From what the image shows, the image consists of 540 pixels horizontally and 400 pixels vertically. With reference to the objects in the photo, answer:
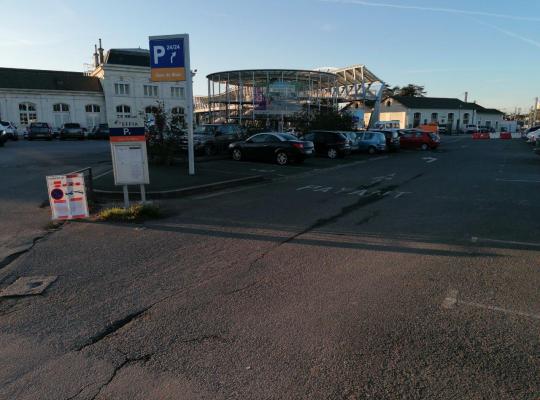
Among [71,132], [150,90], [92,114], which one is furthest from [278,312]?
[150,90]

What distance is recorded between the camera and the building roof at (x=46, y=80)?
5569 centimetres

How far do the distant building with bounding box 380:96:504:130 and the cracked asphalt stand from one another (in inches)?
3547

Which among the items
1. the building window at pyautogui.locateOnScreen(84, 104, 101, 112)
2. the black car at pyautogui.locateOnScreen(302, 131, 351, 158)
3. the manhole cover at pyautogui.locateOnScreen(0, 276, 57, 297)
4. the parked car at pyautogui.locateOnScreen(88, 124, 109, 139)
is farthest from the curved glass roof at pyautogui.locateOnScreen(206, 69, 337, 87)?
the manhole cover at pyautogui.locateOnScreen(0, 276, 57, 297)

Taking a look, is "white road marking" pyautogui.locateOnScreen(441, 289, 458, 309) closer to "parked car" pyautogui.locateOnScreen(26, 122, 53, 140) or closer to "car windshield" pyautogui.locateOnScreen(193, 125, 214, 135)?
"car windshield" pyautogui.locateOnScreen(193, 125, 214, 135)

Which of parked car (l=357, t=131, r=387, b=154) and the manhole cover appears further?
parked car (l=357, t=131, r=387, b=154)

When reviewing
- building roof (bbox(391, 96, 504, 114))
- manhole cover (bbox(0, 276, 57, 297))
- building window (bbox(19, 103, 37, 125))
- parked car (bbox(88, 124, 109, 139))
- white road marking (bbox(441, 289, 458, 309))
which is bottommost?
manhole cover (bbox(0, 276, 57, 297))

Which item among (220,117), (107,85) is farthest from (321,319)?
(107,85)

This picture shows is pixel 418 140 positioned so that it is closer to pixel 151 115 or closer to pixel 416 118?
pixel 151 115

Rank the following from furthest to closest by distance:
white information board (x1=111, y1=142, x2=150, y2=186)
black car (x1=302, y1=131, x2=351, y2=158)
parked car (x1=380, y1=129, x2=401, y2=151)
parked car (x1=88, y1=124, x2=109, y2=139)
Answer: parked car (x1=88, y1=124, x2=109, y2=139) < parked car (x1=380, y1=129, x2=401, y2=151) < black car (x1=302, y1=131, x2=351, y2=158) < white information board (x1=111, y1=142, x2=150, y2=186)

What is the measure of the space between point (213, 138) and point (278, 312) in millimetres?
19335

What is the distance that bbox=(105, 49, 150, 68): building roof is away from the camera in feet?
205

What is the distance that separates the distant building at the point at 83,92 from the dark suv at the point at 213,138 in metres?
32.3

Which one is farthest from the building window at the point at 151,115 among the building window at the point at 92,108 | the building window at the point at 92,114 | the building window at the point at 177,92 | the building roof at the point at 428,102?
the building roof at the point at 428,102

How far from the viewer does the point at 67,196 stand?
835cm
